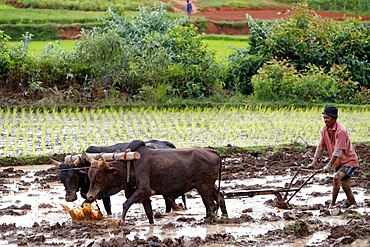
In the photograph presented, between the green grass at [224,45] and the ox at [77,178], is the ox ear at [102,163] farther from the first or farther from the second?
the green grass at [224,45]

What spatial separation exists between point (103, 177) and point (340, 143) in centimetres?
278

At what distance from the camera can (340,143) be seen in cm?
835

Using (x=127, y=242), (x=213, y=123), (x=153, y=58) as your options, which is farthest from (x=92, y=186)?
(x=153, y=58)

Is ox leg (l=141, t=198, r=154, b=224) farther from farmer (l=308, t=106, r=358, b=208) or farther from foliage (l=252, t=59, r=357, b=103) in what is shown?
foliage (l=252, t=59, r=357, b=103)

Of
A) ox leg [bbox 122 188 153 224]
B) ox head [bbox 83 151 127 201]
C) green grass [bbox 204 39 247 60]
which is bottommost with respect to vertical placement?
green grass [bbox 204 39 247 60]

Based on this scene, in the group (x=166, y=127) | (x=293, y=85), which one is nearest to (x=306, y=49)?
(x=293, y=85)

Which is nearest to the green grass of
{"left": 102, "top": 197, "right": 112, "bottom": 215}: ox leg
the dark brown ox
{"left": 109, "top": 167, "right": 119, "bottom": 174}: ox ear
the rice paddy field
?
the rice paddy field

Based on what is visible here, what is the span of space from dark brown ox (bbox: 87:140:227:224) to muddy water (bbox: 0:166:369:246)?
335 mm

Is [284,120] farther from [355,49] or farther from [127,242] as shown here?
[127,242]

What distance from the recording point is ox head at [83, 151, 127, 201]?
8.02 m

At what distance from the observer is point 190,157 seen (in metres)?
8.22

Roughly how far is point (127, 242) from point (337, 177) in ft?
9.49

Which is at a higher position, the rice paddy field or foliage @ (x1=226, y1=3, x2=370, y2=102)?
foliage @ (x1=226, y1=3, x2=370, y2=102)

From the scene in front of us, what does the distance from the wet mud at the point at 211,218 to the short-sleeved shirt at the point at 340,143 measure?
537mm
